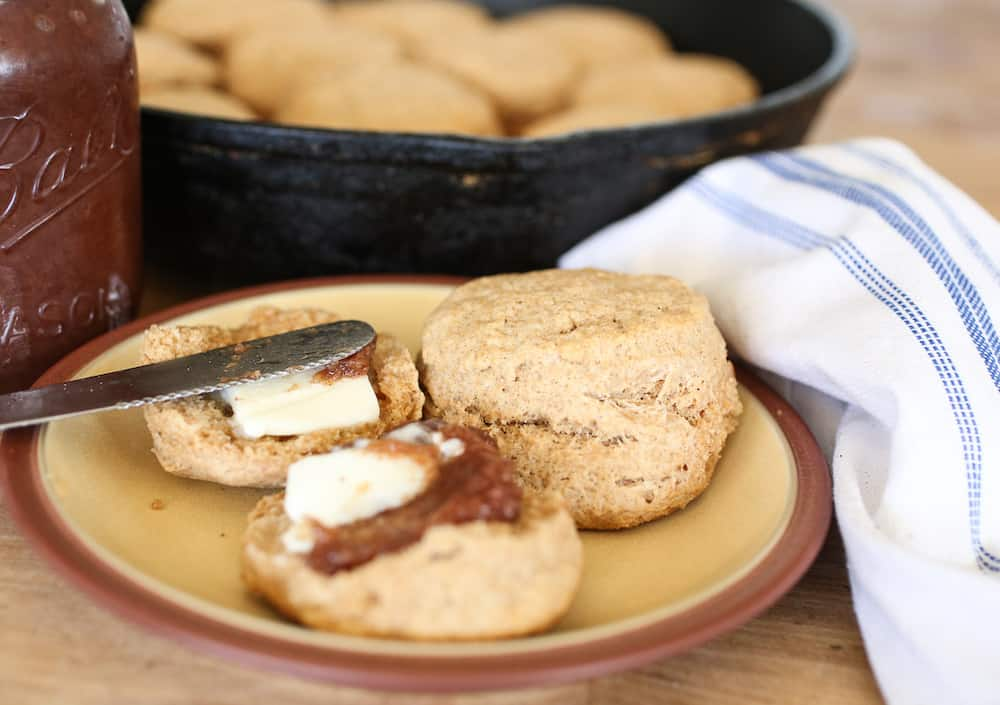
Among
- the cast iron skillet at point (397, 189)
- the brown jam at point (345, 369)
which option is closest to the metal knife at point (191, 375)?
the brown jam at point (345, 369)

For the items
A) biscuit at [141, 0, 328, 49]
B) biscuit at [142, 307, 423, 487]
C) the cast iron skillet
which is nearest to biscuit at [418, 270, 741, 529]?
biscuit at [142, 307, 423, 487]

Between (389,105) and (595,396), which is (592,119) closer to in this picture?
(389,105)

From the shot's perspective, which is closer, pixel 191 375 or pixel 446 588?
pixel 446 588

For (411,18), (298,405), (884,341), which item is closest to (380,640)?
(298,405)

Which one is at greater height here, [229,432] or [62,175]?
[62,175]

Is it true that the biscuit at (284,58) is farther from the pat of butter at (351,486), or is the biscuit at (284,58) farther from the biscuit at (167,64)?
the pat of butter at (351,486)

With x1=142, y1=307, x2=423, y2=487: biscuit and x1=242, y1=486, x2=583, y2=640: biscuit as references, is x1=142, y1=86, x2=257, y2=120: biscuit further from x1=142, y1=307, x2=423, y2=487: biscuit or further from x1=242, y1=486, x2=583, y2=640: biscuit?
x1=242, y1=486, x2=583, y2=640: biscuit

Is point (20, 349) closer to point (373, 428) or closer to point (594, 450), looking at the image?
point (373, 428)
